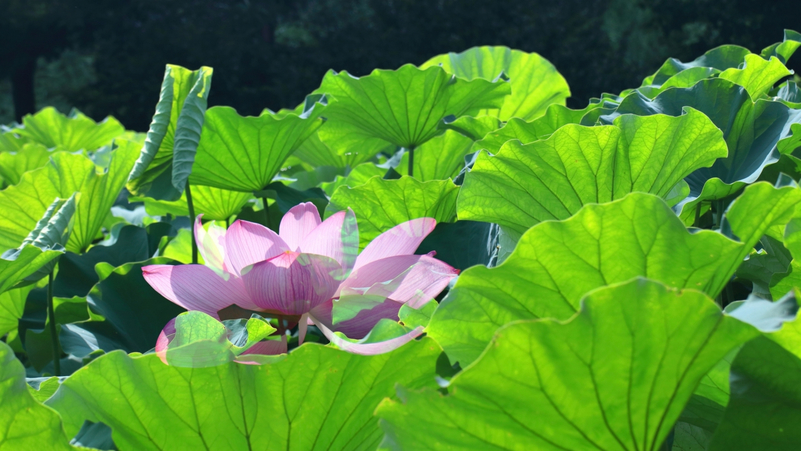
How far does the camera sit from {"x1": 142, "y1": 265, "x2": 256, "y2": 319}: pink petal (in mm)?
488

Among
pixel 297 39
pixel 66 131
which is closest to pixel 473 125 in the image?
pixel 66 131

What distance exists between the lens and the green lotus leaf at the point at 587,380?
0.29 meters

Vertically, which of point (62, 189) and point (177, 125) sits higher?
point (177, 125)

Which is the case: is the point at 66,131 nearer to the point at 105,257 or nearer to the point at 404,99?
the point at 105,257

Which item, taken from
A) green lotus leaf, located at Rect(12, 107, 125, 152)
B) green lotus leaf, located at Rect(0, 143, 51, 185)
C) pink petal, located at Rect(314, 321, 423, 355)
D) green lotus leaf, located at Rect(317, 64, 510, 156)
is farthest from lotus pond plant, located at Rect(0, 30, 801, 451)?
green lotus leaf, located at Rect(12, 107, 125, 152)

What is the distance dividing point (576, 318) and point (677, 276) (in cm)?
9

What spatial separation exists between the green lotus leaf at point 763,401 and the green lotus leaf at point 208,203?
2.68ft

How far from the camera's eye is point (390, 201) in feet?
2.15

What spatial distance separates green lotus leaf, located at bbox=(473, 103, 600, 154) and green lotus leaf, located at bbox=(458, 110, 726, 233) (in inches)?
6.0

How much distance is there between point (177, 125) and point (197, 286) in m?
0.33

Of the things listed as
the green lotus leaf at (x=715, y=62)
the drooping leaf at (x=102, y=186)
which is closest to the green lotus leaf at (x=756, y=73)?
the green lotus leaf at (x=715, y=62)

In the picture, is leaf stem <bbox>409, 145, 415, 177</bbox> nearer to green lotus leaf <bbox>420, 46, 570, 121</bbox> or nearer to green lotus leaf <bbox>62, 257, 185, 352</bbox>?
green lotus leaf <bbox>420, 46, 570, 121</bbox>

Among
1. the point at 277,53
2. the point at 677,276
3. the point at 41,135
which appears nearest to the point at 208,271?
the point at 677,276

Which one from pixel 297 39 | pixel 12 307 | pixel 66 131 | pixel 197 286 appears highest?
pixel 197 286
